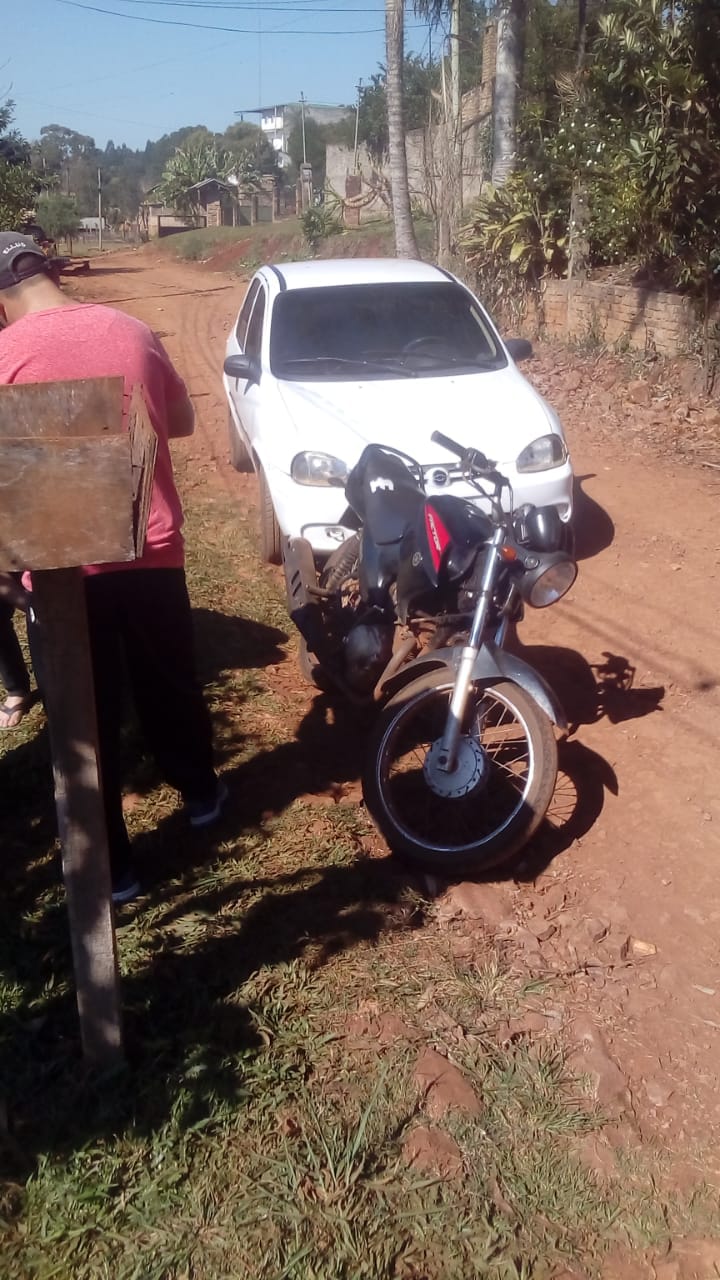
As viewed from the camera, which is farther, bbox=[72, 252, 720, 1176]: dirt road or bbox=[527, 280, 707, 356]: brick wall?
bbox=[527, 280, 707, 356]: brick wall

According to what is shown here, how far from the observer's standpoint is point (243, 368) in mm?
6277

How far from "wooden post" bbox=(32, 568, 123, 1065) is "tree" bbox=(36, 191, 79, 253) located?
137 ft

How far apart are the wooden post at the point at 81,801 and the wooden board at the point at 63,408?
1.02ft

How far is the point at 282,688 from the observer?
16.8ft

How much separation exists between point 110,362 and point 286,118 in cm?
11958

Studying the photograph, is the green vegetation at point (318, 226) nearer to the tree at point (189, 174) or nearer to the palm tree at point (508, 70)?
the palm tree at point (508, 70)

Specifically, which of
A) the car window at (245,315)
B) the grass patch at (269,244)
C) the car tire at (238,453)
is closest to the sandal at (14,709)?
the car window at (245,315)

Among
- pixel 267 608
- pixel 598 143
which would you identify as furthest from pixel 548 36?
pixel 267 608

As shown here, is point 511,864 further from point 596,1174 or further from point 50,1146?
point 50,1146

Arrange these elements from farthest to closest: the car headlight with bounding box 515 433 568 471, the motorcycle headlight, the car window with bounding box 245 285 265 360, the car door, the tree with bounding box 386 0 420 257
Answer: the tree with bounding box 386 0 420 257, the car window with bounding box 245 285 265 360, the car door, the car headlight with bounding box 515 433 568 471, the motorcycle headlight

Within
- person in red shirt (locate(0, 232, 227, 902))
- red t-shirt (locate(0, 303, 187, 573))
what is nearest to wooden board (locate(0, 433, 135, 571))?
red t-shirt (locate(0, 303, 187, 573))

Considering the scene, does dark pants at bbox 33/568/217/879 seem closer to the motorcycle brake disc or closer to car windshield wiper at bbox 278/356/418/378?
the motorcycle brake disc

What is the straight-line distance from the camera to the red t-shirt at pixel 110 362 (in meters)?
2.86

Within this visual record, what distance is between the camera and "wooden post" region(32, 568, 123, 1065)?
2.32 metres
